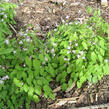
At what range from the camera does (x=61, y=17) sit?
4324 mm

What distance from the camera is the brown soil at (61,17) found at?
2.91 m

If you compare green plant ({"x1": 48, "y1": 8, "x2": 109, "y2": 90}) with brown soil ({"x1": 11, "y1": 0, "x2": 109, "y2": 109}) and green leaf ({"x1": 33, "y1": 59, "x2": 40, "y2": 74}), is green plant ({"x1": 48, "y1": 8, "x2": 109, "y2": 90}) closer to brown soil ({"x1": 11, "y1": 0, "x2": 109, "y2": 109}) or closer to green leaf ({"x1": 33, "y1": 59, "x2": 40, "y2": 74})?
brown soil ({"x1": 11, "y1": 0, "x2": 109, "y2": 109})

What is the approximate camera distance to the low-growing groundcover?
2.46 meters

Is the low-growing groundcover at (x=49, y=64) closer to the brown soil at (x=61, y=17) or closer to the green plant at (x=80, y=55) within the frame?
the green plant at (x=80, y=55)

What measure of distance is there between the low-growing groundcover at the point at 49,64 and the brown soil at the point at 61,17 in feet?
1.02

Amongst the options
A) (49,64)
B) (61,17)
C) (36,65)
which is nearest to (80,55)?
(49,64)

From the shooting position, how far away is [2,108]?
8.43ft

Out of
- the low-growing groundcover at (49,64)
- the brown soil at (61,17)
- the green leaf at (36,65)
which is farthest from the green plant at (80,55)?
the green leaf at (36,65)

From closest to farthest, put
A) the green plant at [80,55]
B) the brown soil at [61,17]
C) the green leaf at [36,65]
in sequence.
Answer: the green leaf at [36,65], the green plant at [80,55], the brown soil at [61,17]

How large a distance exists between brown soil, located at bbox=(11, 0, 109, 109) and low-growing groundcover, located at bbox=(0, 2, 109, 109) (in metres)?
0.31

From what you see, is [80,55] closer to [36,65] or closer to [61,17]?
[36,65]

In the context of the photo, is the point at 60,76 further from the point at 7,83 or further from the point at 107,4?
the point at 107,4

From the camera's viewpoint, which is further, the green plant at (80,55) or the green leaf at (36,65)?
the green plant at (80,55)

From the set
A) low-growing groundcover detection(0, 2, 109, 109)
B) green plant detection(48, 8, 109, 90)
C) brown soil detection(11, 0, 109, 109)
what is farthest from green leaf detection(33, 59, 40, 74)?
brown soil detection(11, 0, 109, 109)
